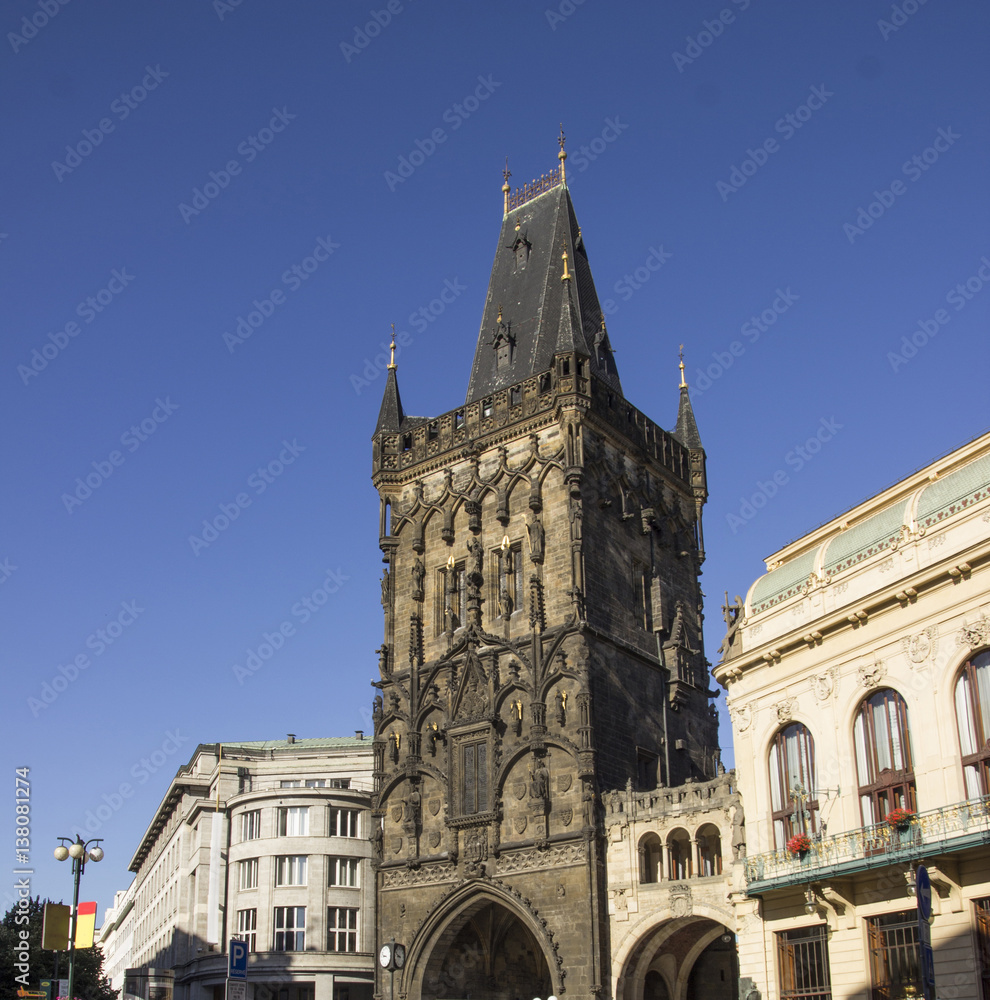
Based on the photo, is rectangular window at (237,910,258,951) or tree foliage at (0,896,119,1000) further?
rectangular window at (237,910,258,951)

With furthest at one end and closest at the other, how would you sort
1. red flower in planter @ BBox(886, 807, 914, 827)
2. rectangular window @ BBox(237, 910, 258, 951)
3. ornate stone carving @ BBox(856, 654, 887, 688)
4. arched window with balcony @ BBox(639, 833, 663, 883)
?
1. rectangular window @ BBox(237, 910, 258, 951)
2. arched window with balcony @ BBox(639, 833, 663, 883)
3. ornate stone carving @ BBox(856, 654, 887, 688)
4. red flower in planter @ BBox(886, 807, 914, 827)

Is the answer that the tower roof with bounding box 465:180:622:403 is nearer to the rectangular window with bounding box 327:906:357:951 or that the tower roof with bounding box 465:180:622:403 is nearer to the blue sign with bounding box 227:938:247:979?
the blue sign with bounding box 227:938:247:979

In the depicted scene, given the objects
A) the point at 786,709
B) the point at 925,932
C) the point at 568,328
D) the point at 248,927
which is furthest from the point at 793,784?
the point at 248,927

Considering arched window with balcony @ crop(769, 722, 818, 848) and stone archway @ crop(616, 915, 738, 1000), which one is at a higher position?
arched window with balcony @ crop(769, 722, 818, 848)

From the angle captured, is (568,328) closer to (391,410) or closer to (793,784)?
(391,410)

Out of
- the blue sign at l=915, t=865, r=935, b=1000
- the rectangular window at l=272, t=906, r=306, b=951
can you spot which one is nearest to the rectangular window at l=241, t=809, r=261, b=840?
the rectangular window at l=272, t=906, r=306, b=951

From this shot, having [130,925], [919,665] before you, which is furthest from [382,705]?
[130,925]

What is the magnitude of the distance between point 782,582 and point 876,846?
8.83m

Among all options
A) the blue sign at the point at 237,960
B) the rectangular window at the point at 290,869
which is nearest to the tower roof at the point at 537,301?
the rectangular window at the point at 290,869

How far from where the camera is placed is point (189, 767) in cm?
7869

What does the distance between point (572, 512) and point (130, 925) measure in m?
82.3

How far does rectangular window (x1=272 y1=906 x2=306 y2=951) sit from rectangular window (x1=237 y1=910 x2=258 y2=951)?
108 centimetres

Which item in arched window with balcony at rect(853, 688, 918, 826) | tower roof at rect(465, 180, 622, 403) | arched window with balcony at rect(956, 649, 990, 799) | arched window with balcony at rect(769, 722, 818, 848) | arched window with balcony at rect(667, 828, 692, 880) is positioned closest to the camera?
arched window with balcony at rect(956, 649, 990, 799)

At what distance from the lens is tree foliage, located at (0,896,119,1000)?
54.3 metres
